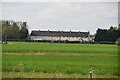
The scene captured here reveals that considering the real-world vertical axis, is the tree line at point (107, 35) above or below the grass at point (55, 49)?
above

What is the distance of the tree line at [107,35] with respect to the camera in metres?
91.9

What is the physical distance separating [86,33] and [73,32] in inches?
286

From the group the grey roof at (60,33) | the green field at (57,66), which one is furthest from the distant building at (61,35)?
the green field at (57,66)

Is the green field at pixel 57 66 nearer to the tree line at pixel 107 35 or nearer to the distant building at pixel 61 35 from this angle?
the tree line at pixel 107 35

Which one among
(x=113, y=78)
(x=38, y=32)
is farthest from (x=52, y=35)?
(x=113, y=78)

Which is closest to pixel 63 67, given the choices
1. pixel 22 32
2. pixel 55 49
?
pixel 55 49

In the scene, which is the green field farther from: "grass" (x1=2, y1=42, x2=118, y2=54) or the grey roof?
the grey roof

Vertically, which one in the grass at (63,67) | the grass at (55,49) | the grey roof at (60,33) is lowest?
the grass at (63,67)

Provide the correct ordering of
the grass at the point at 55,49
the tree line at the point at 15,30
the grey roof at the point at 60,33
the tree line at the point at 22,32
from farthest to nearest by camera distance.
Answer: the grey roof at the point at 60,33, the tree line at the point at 22,32, the tree line at the point at 15,30, the grass at the point at 55,49

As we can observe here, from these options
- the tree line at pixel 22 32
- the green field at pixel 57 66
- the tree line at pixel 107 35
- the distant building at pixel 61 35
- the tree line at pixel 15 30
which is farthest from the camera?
the distant building at pixel 61 35

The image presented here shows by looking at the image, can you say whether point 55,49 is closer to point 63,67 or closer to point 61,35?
point 63,67

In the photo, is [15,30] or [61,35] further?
[61,35]

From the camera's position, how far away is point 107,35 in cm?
9506

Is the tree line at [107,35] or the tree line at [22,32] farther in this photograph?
the tree line at [107,35]
